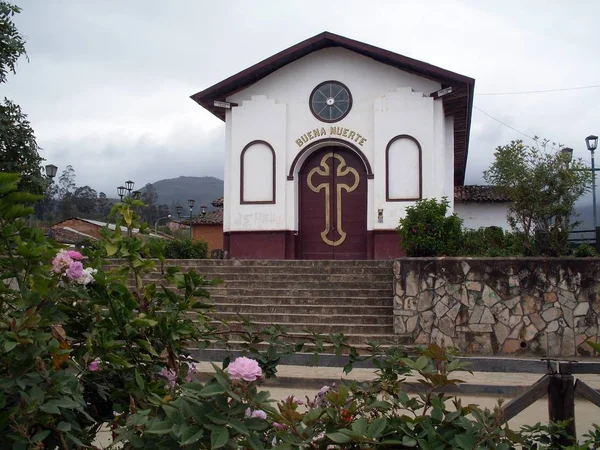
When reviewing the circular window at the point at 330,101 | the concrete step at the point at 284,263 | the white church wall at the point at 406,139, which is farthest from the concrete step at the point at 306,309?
the circular window at the point at 330,101

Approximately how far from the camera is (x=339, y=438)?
2270 mm

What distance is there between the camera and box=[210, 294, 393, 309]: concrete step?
13.2 metres

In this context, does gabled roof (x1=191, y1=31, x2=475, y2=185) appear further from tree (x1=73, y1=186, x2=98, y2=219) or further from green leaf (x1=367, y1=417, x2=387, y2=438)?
tree (x1=73, y1=186, x2=98, y2=219)

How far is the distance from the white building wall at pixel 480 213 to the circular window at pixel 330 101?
39.6 ft

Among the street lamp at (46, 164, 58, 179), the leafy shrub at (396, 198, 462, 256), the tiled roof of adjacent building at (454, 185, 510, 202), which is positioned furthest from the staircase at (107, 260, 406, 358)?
the tiled roof of adjacent building at (454, 185, 510, 202)

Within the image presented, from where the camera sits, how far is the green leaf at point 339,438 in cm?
226

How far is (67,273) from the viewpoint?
279cm

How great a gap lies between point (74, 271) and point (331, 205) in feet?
51.9

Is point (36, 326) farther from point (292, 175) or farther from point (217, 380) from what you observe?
point (292, 175)

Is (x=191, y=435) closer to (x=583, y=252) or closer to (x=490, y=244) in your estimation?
(x=583, y=252)

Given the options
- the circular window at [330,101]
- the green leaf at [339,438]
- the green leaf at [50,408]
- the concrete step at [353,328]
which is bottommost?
the concrete step at [353,328]

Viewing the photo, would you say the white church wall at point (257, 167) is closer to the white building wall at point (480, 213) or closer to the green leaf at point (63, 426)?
the white building wall at point (480, 213)

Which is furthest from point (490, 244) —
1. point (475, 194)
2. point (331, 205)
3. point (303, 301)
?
point (475, 194)

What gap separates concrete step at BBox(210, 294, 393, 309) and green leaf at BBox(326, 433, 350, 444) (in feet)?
35.2
